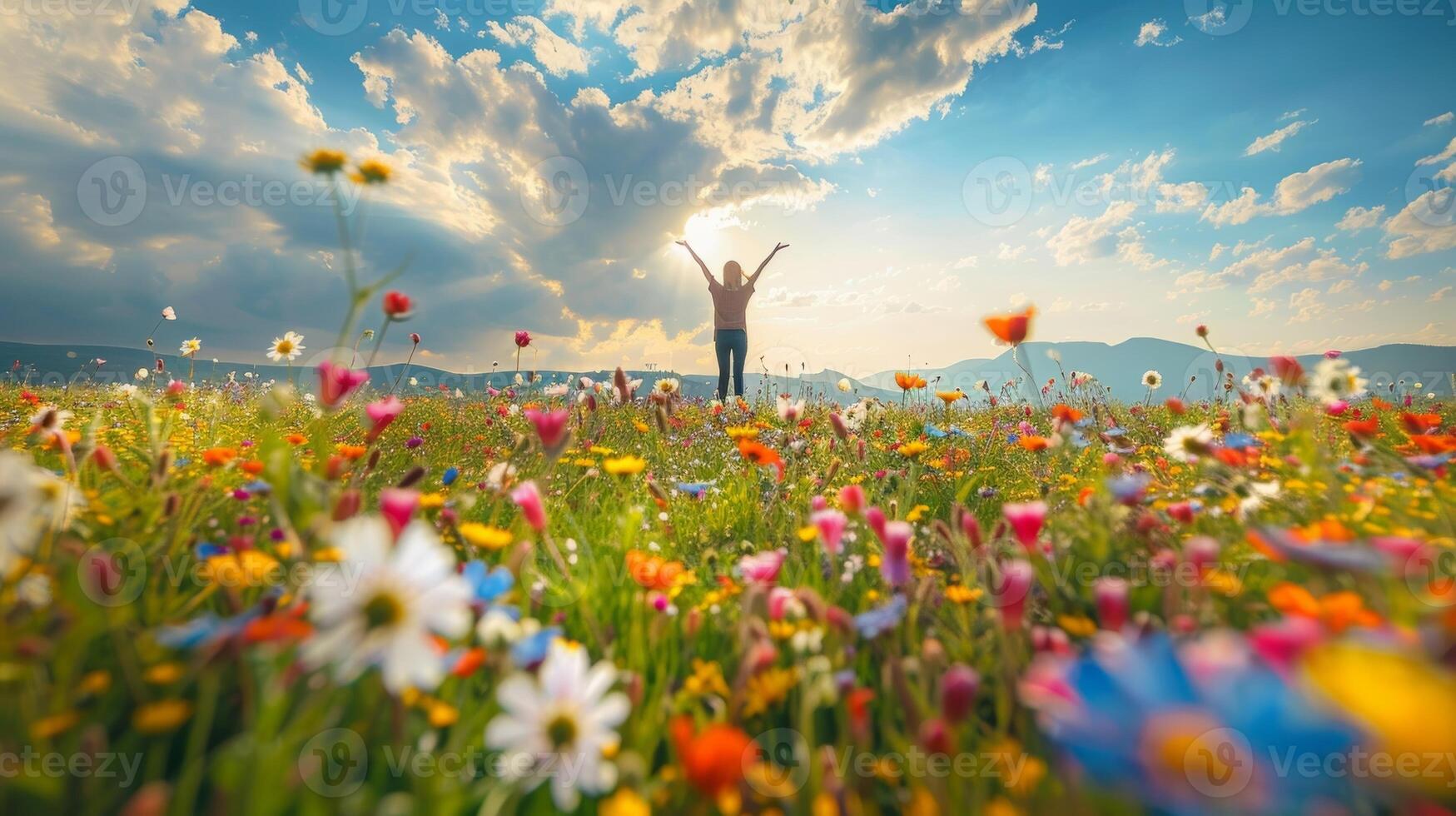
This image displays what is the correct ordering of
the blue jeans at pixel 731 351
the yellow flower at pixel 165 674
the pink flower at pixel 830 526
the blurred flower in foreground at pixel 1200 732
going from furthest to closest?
the blue jeans at pixel 731 351, the pink flower at pixel 830 526, the yellow flower at pixel 165 674, the blurred flower in foreground at pixel 1200 732

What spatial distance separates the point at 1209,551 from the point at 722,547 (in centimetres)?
191

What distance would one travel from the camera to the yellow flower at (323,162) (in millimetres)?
1848

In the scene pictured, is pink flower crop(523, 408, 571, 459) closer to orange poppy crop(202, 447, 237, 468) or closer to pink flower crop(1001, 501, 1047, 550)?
pink flower crop(1001, 501, 1047, 550)

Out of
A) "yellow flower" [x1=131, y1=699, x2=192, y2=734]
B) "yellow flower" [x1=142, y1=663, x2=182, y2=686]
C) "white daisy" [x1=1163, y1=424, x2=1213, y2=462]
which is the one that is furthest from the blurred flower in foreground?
"white daisy" [x1=1163, y1=424, x2=1213, y2=462]

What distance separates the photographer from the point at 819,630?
4.75ft

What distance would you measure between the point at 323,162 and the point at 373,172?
152mm

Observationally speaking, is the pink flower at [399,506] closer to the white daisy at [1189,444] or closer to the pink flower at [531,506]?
the pink flower at [531,506]

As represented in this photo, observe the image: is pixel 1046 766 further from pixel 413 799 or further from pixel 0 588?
pixel 0 588

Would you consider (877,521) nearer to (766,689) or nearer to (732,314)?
(766,689)

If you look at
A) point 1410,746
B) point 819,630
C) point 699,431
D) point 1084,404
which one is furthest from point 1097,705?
point 1084,404

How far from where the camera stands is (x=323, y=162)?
6.08 feet

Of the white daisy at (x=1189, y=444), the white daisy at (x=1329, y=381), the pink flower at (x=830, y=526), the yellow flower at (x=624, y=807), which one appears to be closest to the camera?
the yellow flower at (x=624, y=807)

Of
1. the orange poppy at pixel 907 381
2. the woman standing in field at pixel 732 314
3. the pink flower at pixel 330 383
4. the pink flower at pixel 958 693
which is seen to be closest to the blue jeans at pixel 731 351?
the woman standing in field at pixel 732 314

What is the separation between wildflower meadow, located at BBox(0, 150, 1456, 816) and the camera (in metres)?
0.63
